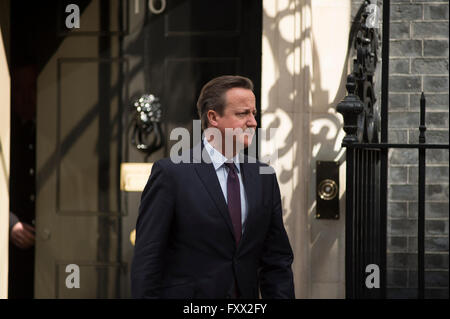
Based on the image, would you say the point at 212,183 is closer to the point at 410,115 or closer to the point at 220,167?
the point at 220,167

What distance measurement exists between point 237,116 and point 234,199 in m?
0.32

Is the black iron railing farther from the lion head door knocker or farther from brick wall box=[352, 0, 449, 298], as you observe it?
the lion head door knocker

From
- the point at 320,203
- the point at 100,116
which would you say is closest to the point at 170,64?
the point at 100,116

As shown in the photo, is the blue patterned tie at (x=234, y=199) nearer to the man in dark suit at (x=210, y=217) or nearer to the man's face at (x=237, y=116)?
the man in dark suit at (x=210, y=217)

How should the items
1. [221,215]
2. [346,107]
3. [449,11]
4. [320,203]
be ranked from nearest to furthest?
1. [221,215]
2. [346,107]
3. [320,203]
4. [449,11]

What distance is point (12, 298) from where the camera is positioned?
571 centimetres

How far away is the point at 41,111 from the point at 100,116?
0.38 metres

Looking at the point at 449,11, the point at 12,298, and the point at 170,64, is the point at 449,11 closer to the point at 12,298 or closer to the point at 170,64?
the point at 170,64

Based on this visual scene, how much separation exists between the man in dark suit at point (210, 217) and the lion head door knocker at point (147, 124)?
2126 millimetres

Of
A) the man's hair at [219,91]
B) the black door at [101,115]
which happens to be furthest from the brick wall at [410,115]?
the man's hair at [219,91]

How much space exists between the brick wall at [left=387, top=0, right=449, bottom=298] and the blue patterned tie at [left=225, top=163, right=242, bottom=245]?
2.31 metres

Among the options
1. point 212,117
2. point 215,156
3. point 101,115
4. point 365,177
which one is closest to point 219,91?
point 212,117

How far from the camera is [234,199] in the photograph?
340 centimetres

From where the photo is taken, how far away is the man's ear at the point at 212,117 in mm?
3410
